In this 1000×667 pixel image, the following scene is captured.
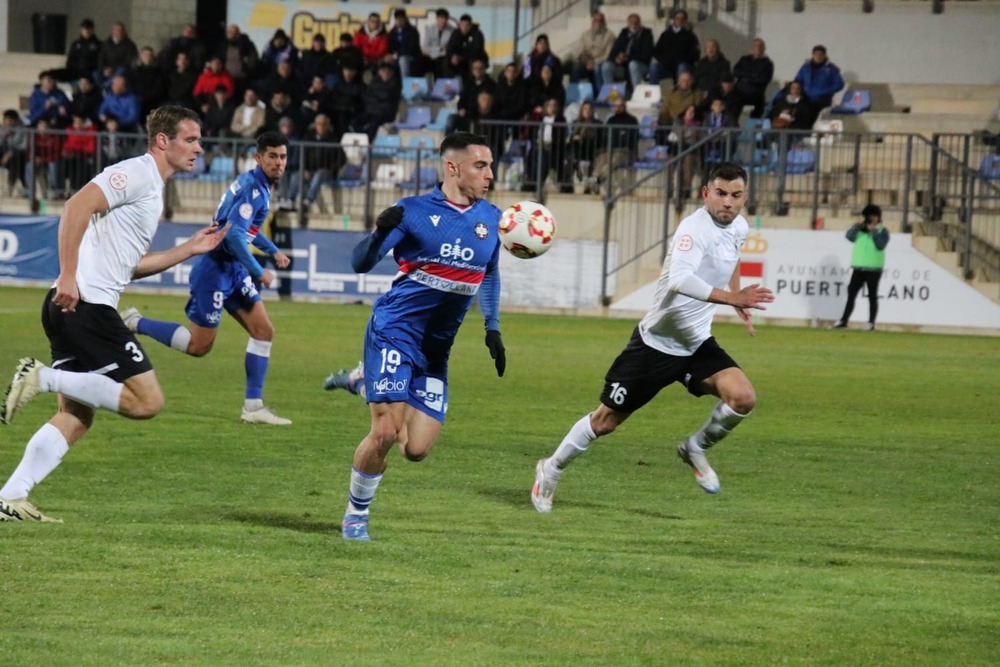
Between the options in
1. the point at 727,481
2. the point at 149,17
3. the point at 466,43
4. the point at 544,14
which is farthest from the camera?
the point at 149,17

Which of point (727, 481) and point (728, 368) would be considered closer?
point (728, 368)

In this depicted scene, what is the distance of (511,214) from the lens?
8.76 m

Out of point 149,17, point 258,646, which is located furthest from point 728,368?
point 149,17

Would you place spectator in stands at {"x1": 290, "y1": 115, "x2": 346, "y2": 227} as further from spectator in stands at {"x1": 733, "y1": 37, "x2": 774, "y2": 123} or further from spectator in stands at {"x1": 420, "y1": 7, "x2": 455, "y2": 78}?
spectator in stands at {"x1": 733, "y1": 37, "x2": 774, "y2": 123}

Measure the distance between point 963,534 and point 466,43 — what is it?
2325cm

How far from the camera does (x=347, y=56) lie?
1178 inches

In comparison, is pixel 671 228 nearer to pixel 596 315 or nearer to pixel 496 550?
pixel 596 315

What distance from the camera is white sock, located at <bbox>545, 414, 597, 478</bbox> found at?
9062mm

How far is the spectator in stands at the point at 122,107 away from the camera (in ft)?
98.6

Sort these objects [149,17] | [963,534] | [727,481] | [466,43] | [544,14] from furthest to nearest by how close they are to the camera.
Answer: [149,17] → [544,14] → [466,43] → [727,481] → [963,534]

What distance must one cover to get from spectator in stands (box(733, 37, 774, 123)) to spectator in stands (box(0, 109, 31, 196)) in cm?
1335

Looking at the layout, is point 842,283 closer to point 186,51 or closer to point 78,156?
point 186,51

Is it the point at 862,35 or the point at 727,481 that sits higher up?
the point at 862,35

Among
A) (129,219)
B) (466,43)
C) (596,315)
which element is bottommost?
(596,315)
